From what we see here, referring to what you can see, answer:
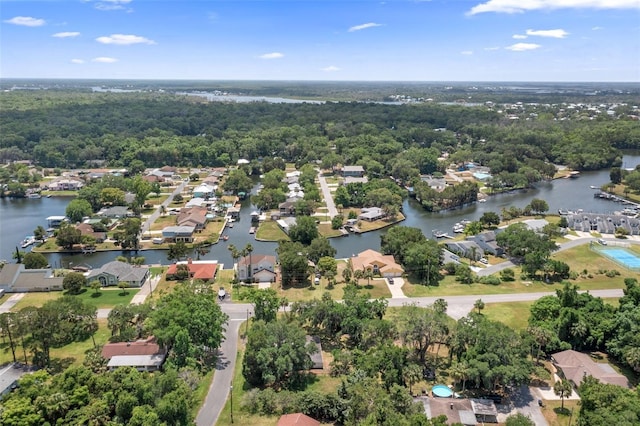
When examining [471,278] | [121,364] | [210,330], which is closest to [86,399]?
[121,364]

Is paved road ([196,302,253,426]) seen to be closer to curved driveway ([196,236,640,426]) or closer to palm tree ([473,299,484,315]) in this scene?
curved driveway ([196,236,640,426])

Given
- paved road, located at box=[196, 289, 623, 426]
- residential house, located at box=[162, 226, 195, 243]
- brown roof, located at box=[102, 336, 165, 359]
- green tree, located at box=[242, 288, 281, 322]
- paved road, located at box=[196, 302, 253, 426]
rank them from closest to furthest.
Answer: paved road, located at box=[196, 302, 253, 426], paved road, located at box=[196, 289, 623, 426], brown roof, located at box=[102, 336, 165, 359], green tree, located at box=[242, 288, 281, 322], residential house, located at box=[162, 226, 195, 243]

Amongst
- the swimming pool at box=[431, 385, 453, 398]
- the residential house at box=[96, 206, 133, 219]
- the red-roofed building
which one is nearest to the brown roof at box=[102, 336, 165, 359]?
the red-roofed building

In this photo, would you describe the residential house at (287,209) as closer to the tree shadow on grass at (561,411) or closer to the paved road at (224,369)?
the paved road at (224,369)

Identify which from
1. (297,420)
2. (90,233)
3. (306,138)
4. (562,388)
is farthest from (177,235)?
(306,138)

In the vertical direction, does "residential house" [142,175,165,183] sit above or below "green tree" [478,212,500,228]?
above

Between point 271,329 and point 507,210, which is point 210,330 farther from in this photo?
point 507,210

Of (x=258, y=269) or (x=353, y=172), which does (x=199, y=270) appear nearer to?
(x=258, y=269)
